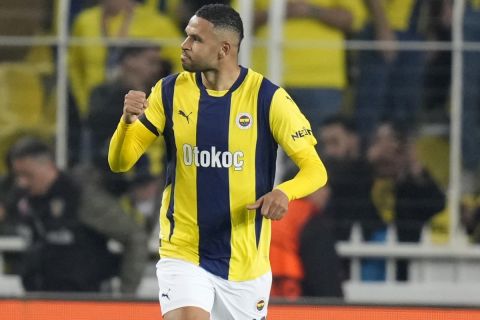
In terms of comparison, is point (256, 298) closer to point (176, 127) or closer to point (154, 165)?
point (176, 127)

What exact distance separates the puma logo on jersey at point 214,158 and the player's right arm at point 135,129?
0.16m

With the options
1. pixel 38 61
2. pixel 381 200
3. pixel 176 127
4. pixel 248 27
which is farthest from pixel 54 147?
pixel 176 127

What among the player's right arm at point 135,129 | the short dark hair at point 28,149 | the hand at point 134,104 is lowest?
the short dark hair at point 28,149

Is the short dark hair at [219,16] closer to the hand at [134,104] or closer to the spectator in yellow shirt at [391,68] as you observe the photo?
the hand at [134,104]

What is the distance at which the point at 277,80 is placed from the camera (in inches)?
351

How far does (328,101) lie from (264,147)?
365 centimetres

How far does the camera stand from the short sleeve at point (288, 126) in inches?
204

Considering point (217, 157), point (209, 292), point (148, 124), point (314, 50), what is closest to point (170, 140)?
point (148, 124)

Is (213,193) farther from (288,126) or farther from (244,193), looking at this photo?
(288,126)

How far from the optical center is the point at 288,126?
5195 millimetres

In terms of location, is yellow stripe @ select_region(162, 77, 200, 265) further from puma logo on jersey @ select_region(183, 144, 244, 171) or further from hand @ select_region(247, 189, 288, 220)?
hand @ select_region(247, 189, 288, 220)

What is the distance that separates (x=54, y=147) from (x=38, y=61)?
0.60m

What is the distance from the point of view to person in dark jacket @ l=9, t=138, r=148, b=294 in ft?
27.7

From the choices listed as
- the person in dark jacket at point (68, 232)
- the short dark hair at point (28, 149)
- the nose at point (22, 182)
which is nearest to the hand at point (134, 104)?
the person in dark jacket at point (68, 232)
